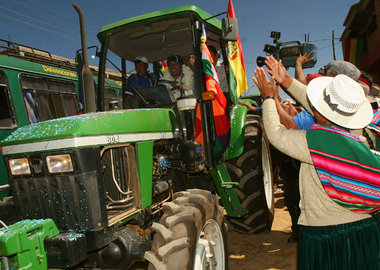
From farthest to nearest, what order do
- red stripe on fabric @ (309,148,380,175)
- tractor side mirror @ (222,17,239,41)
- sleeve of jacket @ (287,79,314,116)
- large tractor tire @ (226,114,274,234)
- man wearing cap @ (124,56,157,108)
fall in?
large tractor tire @ (226,114,274,234)
man wearing cap @ (124,56,157,108)
tractor side mirror @ (222,17,239,41)
sleeve of jacket @ (287,79,314,116)
red stripe on fabric @ (309,148,380,175)

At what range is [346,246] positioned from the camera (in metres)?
1.74

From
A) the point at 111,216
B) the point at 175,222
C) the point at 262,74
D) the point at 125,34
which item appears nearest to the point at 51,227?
the point at 111,216

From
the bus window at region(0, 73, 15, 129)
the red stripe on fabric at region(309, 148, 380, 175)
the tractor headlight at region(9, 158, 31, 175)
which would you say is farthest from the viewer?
the bus window at region(0, 73, 15, 129)

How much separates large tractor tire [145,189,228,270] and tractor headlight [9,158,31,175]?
99cm

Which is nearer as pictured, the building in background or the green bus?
the green bus

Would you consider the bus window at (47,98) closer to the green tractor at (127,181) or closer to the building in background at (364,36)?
the green tractor at (127,181)

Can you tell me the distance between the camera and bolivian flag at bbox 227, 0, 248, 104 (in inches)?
144

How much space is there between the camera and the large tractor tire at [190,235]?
75.9 inches

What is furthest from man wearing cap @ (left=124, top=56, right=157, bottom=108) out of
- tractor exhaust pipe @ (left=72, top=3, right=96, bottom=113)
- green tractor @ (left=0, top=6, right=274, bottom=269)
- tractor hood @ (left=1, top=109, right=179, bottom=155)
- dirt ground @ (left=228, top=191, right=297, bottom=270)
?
dirt ground @ (left=228, top=191, right=297, bottom=270)

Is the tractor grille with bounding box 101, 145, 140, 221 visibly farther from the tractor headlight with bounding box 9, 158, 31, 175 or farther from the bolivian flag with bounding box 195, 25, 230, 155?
the bolivian flag with bounding box 195, 25, 230, 155

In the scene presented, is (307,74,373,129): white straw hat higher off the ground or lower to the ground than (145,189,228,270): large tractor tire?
higher

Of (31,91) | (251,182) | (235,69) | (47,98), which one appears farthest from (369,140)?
(47,98)

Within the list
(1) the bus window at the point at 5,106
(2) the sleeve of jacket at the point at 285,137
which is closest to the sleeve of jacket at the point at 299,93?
(2) the sleeve of jacket at the point at 285,137

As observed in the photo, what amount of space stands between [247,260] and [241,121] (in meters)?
1.70
